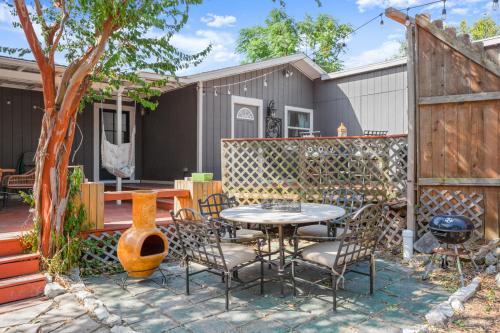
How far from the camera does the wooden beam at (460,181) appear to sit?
4383mm

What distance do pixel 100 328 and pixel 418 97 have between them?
4.44 meters

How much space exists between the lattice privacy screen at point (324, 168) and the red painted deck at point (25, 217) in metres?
1.41

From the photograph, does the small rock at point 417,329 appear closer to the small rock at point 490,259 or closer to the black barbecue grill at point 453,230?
the black barbecue grill at point 453,230

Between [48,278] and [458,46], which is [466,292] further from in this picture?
[48,278]

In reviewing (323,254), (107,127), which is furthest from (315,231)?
(107,127)

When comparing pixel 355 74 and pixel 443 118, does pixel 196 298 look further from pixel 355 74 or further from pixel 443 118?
pixel 355 74

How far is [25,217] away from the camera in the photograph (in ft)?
17.0

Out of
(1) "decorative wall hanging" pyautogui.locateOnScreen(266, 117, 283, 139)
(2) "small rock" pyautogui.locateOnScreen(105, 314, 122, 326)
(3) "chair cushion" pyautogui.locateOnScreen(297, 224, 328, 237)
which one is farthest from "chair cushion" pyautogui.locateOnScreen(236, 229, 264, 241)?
(1) "decorative wall hanging" pyautogui.locateOnScreen(266, 117, 283, 139)

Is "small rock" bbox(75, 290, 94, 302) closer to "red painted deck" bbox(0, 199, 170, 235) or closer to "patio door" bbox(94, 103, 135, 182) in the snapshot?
"red painted deck" bbox(0, 199, 170, 235)

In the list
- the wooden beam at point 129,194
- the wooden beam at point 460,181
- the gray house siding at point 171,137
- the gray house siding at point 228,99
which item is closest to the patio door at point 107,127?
the gray house siding at point 171,137

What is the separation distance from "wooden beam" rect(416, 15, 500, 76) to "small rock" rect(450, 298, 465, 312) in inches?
114

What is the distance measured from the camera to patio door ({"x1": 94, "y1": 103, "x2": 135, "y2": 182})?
8352 mm

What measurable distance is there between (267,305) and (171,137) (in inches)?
224

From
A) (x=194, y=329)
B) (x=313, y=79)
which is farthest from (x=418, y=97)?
(x=313, y=79)
